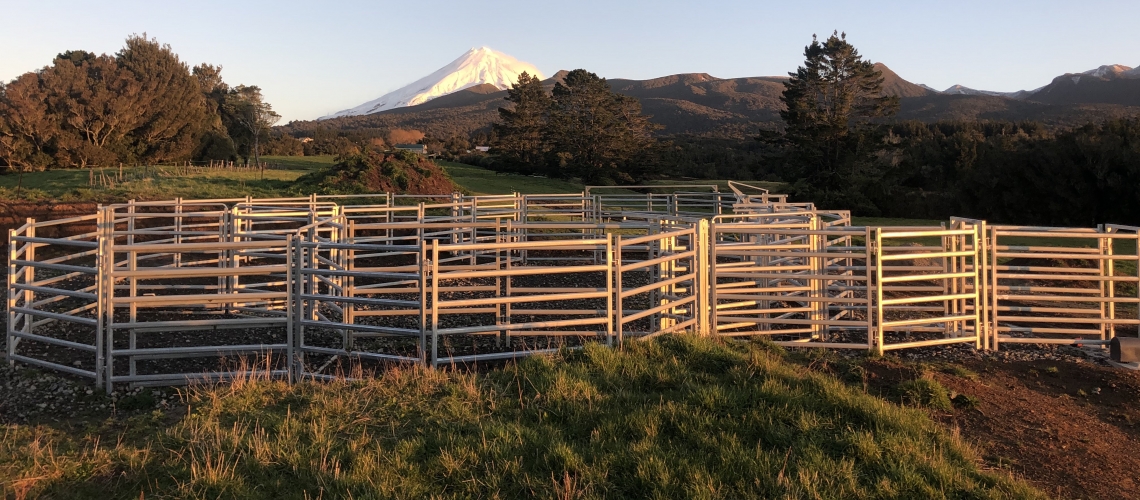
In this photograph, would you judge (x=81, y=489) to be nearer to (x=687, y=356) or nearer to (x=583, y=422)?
(x=583, y=422)

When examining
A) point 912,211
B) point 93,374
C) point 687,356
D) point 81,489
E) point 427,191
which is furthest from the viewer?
point 912,211

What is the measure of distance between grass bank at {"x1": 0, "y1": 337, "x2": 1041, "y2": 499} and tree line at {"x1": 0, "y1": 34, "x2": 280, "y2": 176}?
51959 mm

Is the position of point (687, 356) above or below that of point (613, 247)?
below

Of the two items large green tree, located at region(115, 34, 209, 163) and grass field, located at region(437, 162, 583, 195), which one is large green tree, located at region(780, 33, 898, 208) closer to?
grass field, located at region(437, 162, 583, 195)

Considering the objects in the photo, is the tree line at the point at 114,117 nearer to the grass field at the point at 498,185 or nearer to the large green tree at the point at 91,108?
the large green tree at the point at 91,108

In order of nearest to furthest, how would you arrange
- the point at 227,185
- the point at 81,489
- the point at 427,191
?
the point at 81,489
the point at 427,191
the point at 227,185

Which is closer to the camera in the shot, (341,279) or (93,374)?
(93,374)

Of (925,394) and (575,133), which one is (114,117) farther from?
(925,394)

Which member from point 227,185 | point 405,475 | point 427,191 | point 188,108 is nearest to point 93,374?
point 405,475

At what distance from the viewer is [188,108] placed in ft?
192

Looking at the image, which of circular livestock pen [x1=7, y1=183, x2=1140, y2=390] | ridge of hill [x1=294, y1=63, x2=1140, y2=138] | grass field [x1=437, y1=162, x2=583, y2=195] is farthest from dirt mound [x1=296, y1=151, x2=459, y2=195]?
ridge of hill [x1=294, y1=63, x2=1140, y2=138]

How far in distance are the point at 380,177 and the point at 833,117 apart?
33.2m

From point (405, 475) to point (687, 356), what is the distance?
3.05 metres

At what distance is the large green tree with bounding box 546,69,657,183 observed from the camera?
59.3m
